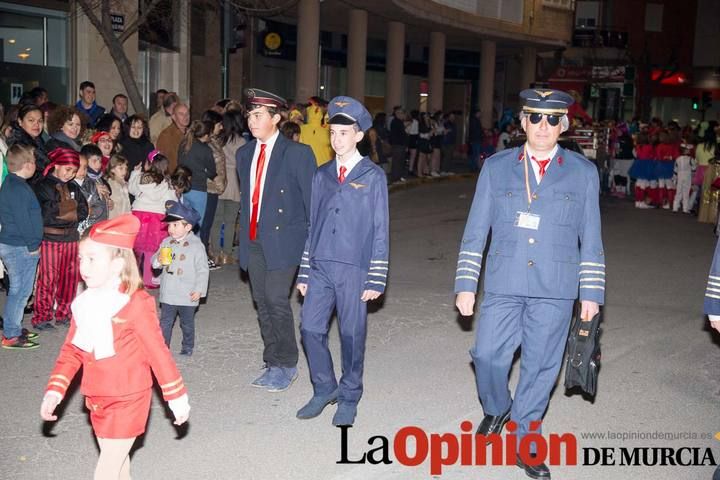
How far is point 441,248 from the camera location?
14.1 meters

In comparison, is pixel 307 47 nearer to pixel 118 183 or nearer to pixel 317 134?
pixel 317 134

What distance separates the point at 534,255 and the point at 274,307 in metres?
2.19

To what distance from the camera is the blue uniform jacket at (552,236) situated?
5184mm

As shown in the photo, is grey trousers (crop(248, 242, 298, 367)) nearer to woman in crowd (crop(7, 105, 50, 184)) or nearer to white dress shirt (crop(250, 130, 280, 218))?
white dress shirt (crop(250, 130, 280, 218))

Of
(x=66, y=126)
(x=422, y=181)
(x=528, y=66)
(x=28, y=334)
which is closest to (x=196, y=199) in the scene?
(x=66, y=126)

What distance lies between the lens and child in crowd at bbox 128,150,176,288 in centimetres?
978

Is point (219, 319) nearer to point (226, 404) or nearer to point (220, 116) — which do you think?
point (226, 404)

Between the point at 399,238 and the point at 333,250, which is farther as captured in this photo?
the point at 399,238

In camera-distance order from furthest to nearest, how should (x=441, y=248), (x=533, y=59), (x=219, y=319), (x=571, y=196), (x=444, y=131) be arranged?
(x=533, y=59)
(x=444, y=131)
(x=441, y=248)
(x=219, y=319)
(x=571, y=196)

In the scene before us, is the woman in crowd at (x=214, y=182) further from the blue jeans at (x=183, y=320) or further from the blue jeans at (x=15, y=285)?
the blue jeans at (x=183, y=320)

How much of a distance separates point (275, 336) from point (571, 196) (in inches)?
104

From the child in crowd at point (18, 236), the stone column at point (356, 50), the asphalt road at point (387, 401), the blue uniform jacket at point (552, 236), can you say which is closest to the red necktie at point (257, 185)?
the asphalt road at point (387, 401)

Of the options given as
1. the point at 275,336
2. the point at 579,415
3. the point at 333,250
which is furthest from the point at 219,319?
the point at 579,415

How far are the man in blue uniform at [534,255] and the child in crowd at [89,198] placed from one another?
4651mm
